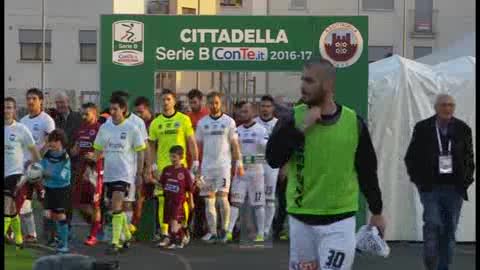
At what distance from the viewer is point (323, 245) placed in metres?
7.03

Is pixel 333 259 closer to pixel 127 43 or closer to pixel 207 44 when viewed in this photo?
pixel 207 44

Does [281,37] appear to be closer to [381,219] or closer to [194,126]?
[194,126]

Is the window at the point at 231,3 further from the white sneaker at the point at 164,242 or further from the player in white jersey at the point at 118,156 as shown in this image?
the player in white jersey at the point at 118,156

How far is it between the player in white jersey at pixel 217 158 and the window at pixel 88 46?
41.9 m

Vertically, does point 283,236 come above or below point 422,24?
below

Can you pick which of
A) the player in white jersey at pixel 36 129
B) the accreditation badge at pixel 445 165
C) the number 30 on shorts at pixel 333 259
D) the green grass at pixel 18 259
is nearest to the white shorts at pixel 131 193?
the player in white jersey at pixel 36 129

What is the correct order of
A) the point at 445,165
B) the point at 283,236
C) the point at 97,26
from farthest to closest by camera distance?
the point at 97,26, the point at 283,236, the point at 445,165

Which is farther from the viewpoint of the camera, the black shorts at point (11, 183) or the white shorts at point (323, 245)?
the black shorts at point (11, 183)

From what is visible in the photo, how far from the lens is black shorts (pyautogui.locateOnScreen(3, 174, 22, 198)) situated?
13656mm

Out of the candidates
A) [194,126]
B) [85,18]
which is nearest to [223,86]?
[194,126]

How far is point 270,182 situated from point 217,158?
3.25 ft

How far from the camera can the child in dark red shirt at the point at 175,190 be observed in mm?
14391

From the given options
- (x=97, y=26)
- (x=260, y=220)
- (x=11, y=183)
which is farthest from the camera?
(x=97, y=26)

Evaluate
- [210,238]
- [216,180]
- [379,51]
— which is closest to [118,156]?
[216,180]
